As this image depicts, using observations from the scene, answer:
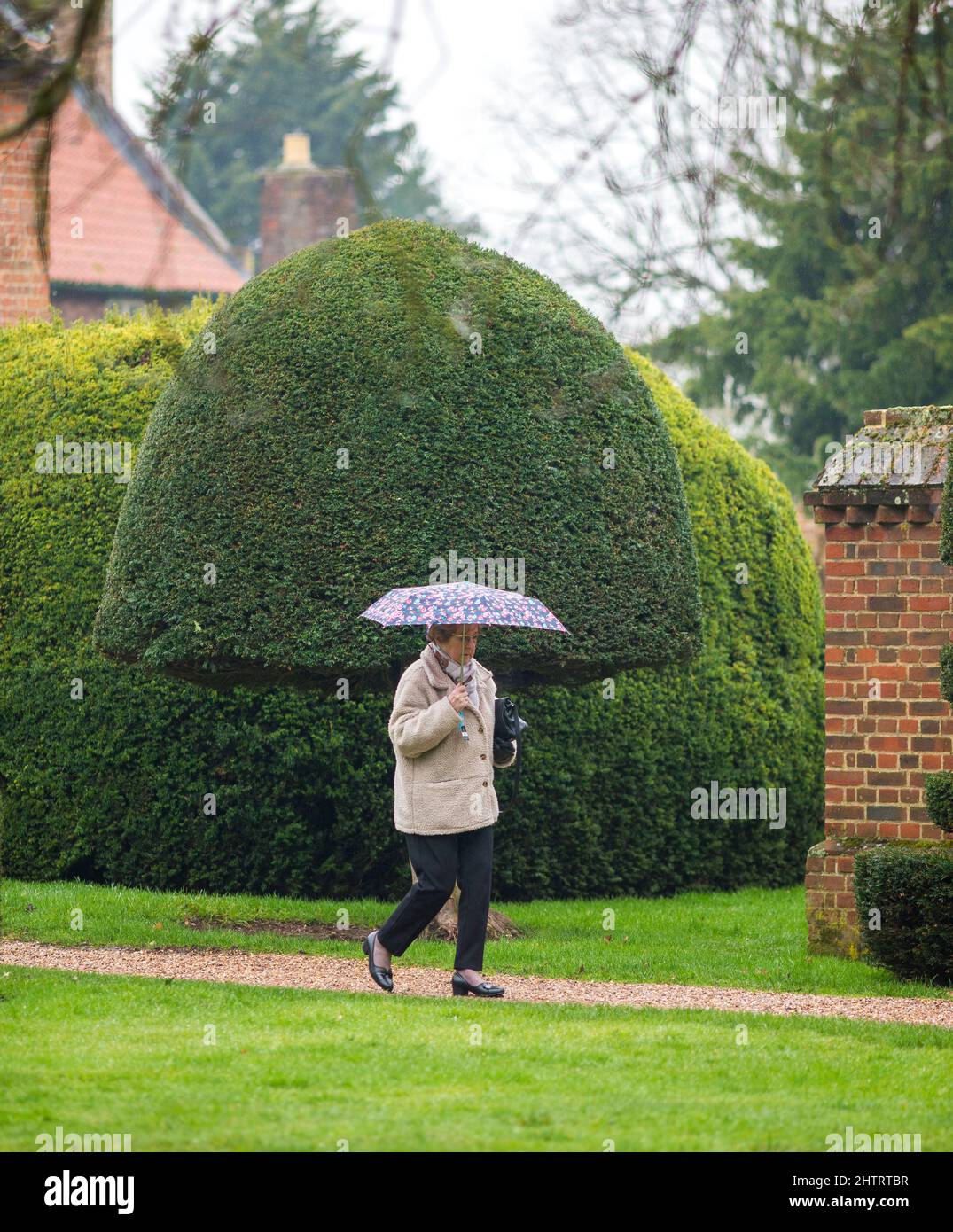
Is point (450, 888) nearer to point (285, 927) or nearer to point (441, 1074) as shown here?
point (441, 1074)

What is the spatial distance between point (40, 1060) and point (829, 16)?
4.40 m

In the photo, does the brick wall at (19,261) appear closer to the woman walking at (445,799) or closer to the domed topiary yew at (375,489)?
the domed topiary yew at (375,489)

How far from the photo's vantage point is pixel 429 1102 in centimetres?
527

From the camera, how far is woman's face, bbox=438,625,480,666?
763 cm

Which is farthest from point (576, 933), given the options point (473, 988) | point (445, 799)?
point (445, 799)

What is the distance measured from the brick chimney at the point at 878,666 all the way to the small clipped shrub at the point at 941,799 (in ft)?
2.97

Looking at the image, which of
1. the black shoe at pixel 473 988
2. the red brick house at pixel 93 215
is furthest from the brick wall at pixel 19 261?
the black shoe at pixel 473 988

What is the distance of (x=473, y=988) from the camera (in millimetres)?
7527

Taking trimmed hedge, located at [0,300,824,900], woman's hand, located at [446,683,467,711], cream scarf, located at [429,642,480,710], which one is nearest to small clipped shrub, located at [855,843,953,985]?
cream scarf, located at [429,642,480,710]

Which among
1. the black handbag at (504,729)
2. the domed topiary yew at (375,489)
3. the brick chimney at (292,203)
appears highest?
the brick chimney at (292,203)

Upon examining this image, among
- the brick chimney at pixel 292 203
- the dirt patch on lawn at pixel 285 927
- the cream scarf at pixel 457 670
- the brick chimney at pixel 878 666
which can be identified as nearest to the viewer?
the cream scarf at pixel 457 670

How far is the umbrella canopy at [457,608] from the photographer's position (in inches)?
296
